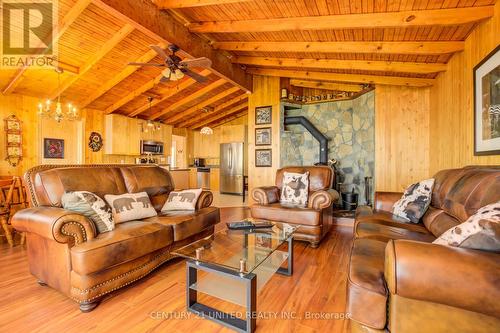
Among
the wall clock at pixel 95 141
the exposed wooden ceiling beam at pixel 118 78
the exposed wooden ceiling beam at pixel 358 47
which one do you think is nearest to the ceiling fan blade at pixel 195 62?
the exposed wooden ceiling beam at pixel 358 47

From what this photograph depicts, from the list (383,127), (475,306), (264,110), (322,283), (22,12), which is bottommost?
(322,283)

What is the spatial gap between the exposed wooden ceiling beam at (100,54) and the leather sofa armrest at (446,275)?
4.02m

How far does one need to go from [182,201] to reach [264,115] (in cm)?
346

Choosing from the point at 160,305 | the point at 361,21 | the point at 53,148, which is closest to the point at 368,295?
the point at 160,305

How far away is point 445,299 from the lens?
3.03ft

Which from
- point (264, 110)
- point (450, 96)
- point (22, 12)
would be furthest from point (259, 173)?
point (22, 12)

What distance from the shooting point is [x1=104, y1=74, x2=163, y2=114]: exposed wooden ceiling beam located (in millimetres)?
4988

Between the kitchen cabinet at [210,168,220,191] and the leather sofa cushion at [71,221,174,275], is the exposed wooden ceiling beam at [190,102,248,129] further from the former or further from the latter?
the leather sofa cushion at [71,221,174,275]

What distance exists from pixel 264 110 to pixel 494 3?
155 inches

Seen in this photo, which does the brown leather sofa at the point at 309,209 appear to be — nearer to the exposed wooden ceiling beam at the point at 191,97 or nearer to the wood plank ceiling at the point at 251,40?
the wood plank ceiling at the point at 251,40

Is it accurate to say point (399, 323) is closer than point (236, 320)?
Yes

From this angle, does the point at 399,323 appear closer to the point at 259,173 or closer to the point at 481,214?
the point at 481,214

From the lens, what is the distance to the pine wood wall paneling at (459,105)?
2242 millimetres

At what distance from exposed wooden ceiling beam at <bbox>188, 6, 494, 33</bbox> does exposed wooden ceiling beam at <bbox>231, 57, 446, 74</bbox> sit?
106 centimetres
